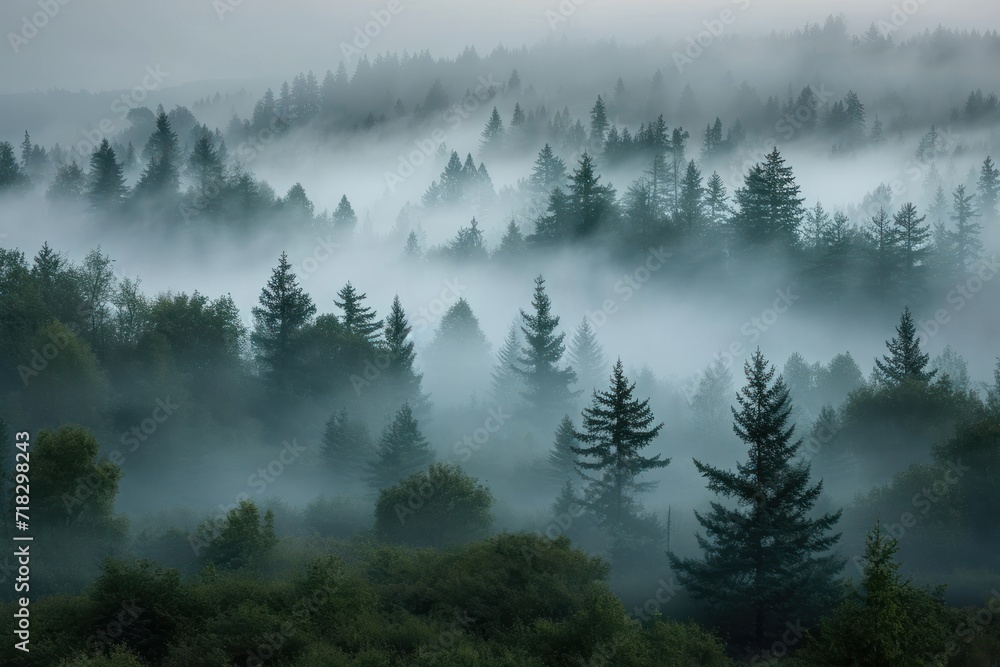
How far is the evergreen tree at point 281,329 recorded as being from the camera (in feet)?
257

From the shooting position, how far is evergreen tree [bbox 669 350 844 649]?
39.4 meters

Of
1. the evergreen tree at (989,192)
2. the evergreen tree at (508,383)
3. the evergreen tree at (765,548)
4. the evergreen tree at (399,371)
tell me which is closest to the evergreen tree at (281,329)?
the evergreen tree at (399,371)

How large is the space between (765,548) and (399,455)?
1189 inches

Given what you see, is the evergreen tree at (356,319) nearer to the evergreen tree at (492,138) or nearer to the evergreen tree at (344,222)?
the evergreen tree at (344,222)

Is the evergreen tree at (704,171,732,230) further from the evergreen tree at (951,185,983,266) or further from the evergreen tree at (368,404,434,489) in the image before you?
the evergreen tree at (368,404,434,489)

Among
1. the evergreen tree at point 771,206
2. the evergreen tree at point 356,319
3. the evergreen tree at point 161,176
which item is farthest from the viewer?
the evergreen tree at point 161,176

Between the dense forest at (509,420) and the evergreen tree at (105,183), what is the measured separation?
552mm

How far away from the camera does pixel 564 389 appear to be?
83.1 meters

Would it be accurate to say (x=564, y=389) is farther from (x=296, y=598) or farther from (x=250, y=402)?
(x=296, y=598)

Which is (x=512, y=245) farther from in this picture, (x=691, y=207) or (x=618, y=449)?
(x=618, y=449)

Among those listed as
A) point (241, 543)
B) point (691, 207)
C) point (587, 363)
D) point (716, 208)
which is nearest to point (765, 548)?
point (241, 543)

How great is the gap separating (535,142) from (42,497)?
449 feet

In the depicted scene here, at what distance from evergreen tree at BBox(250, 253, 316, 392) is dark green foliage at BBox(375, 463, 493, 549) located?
29.9 meters

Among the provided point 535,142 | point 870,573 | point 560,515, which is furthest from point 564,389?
point 535,142
